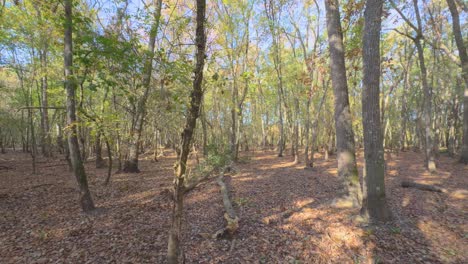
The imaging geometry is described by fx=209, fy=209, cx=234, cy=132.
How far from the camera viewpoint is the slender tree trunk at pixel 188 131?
268 cm

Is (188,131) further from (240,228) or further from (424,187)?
(424,187)

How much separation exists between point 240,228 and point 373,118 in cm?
386

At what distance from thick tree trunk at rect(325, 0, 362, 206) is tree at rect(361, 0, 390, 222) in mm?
1117

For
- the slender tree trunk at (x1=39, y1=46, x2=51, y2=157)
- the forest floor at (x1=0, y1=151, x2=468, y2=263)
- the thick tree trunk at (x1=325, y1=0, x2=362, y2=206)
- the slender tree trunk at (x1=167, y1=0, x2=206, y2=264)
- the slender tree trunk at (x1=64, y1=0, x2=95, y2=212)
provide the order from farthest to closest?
the slender tree trunk at (x1=39, y1=46, x2=51, y2=157) < the thick tree trunk at (x1=325, y1=0, x2=362, y2=206) < the slender tree trunk at (x1=64, y1=0, x2=95, y2=212) < the forest floor at (x1=0, y1=151, x2=468, y2=263) < the slender tree trunk at (x1=167, y1=0, x2=206, y2=264)

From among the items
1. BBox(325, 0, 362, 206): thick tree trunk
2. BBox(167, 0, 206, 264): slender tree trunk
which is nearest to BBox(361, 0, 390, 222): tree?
BBox(325, 0, 362, 206): thick tree trunk

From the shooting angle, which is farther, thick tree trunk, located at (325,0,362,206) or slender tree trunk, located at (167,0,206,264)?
thick tree trunk, located at (325,0,362,206)

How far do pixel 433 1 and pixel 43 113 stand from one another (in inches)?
1143

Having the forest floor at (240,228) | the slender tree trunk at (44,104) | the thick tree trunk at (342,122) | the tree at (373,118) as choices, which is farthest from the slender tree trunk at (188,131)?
the slender tree trunk at (44,104)

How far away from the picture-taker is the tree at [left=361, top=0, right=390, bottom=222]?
4.55 meters

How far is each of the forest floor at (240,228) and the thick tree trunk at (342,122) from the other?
81cm

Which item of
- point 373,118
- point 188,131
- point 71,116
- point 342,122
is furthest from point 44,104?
point 373,118

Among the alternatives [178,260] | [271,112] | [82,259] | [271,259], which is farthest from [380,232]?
[271,112]

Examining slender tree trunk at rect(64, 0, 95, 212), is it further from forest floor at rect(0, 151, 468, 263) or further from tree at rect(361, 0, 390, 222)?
tree at rect(361, 0, 390, 222)

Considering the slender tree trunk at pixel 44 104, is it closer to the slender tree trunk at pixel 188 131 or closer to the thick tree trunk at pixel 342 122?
the slender tree trunk at pixel 188 131
